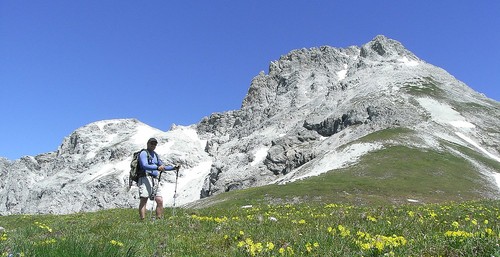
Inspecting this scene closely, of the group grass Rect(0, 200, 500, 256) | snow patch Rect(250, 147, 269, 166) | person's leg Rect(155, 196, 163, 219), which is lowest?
grass Rect(0, 200, 500, 256)

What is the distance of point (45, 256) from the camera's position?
5.66m

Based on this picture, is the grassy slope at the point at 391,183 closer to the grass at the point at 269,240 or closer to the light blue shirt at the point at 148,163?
the light blue shirt at the point at 148,163

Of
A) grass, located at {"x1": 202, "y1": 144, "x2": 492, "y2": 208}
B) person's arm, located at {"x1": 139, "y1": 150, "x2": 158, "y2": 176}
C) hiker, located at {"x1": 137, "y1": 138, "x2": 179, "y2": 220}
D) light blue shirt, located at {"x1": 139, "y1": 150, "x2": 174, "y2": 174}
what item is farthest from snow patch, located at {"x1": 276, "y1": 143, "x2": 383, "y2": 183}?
person's arm, located at {"x1": 139, "y1": 150, "x2": 158, "y2": 176}

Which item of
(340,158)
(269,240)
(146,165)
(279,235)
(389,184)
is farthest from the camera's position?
(340,158)

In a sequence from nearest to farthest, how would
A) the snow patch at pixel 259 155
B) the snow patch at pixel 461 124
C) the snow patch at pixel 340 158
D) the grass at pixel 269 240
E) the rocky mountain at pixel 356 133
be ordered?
1. the grass at pixel 269 240
2. the snow patch at pixel 340 158
3. the rocky mountain at pixel 356 133
4. the snow patch at pixel 461 124
5. the snow patch at pixel 259 155

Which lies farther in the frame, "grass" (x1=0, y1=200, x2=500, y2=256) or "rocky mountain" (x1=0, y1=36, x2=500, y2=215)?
"rocky mountain" (x1=0, y1=36, x2=500, y2=215)

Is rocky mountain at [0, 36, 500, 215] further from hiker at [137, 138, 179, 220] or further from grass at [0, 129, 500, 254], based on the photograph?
grass at [0, 129, 500, 254]

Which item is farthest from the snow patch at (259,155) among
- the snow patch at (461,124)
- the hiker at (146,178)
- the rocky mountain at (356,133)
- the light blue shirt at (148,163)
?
the hiker at (146,178)

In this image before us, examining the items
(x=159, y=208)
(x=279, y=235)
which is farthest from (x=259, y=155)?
(x=279, y=235)

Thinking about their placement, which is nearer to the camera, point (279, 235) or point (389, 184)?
point (279, 235)

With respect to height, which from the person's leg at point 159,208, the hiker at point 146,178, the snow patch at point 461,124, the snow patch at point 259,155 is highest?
the snow patch at point 259,155

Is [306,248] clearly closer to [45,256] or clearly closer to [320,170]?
[45,256]

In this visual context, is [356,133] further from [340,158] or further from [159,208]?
[159,208]

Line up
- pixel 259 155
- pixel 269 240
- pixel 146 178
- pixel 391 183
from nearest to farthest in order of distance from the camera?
pixel 269 240 < pixel 146 178 < pixel 391 183 < pixel 259 155
